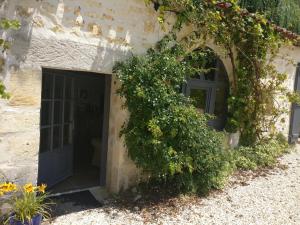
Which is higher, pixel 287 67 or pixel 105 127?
pixel 287 67

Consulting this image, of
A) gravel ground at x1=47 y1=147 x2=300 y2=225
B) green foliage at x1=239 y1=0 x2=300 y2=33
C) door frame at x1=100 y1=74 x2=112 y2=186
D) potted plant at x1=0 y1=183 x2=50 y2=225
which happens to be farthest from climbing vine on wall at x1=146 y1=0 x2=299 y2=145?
potted plant at x1=0 y1=183 x2=50 y2=225

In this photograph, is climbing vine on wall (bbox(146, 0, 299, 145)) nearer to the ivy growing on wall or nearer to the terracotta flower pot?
the ivy growing on wall

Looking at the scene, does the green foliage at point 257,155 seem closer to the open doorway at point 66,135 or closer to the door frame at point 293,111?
the door frame at point 293,111

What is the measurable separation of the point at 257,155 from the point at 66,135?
3963mm

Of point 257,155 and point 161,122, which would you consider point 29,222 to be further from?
point 257,155

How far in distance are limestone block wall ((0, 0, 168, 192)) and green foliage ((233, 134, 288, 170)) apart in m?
3.30

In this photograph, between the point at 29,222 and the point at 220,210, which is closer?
the point at 29,222

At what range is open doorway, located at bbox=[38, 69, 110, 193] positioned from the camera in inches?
202

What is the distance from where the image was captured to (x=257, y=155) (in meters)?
7.20

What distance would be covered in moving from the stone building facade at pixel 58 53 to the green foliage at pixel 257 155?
2.76 meters

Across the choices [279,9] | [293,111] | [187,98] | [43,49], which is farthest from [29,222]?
[293,111]

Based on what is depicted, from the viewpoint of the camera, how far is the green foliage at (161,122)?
4629 millimetres

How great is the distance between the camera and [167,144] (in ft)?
15.6

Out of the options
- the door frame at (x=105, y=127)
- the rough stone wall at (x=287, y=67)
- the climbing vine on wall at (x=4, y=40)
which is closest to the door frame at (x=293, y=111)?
the rough stone wall at (x=287, y=67)
